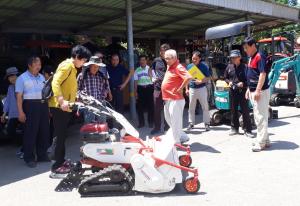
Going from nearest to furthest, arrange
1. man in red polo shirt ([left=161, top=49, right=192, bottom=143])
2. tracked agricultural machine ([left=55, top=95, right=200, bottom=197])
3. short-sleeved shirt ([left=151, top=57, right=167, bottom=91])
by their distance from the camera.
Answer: tracked agricultural machine ([left=55, top=95, right=200, bottom=197]), man in red polo shirt ([left=161, top=49, right=192, bottom=143]), short-sleeved shirt ([left=151, top=57, right=167, bottom=91])

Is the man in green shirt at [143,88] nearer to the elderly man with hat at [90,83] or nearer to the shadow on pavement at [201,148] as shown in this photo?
the shadow on pavement at [201,148]

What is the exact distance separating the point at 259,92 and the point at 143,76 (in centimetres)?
366

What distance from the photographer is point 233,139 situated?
325 inches

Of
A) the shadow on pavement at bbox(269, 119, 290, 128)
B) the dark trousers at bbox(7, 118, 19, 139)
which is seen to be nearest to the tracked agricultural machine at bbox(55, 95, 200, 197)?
the dark trousers at bbox(7, 118, 19, 139)

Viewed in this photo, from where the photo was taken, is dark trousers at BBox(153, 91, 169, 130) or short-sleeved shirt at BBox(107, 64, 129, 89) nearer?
dark trousers at BBox(153, 91, 169, 130)

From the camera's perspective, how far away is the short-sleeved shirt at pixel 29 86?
261 inches

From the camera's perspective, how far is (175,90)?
7.07 m

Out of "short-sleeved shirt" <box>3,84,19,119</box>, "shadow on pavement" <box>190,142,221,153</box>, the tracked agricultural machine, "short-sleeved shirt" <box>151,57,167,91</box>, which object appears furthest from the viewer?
"short-sleeved shirt" <box>151,57,167,91</box>

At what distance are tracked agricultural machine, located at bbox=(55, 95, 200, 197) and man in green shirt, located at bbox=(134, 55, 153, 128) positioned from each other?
4.46 metres

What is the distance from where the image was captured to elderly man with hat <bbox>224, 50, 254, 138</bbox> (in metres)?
8.39

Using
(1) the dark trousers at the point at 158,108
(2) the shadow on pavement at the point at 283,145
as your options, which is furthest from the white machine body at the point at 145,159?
(1) the dark trousers at the point at 158,108

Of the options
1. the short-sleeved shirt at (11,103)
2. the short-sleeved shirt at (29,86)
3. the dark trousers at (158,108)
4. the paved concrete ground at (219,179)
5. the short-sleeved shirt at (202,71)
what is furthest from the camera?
the short-sleeved shirt at (202,71)

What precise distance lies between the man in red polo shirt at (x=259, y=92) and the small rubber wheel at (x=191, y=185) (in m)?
2.42

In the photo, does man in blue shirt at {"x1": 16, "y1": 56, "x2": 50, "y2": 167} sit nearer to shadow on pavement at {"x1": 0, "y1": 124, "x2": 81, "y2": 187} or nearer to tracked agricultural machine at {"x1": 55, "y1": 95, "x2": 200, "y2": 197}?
shadow on pavement at {"x1": 0, "y1": 124, "x2": 81, "y2": 187}
